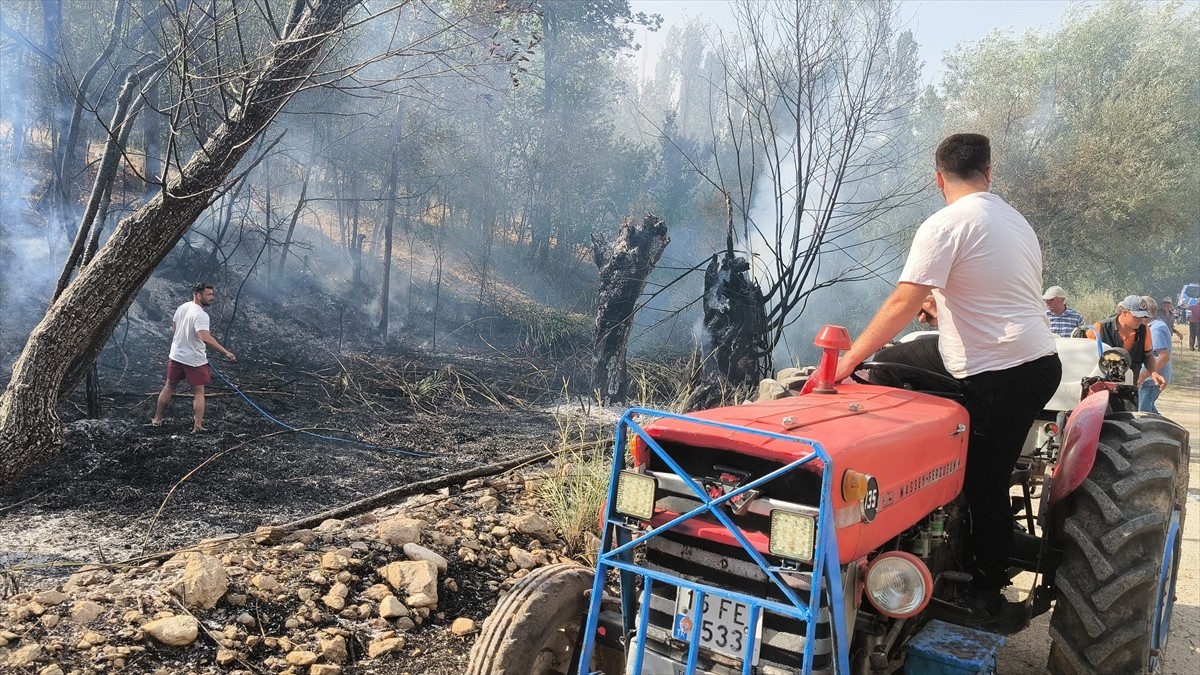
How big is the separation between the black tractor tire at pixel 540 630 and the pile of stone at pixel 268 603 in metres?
1.16

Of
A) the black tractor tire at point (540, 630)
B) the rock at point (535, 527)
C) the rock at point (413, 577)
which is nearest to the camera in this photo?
the black tractor tire at point (540, 630)

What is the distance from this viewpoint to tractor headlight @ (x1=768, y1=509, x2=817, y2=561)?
231 cm

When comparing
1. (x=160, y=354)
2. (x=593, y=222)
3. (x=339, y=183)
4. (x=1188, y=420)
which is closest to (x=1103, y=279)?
(x=1188, y=420)

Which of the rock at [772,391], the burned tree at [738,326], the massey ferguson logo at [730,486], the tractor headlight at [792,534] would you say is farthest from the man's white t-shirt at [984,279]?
the burned tree at [738,326]

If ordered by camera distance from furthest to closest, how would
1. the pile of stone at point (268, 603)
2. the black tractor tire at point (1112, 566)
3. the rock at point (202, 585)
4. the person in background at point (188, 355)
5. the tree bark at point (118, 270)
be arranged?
the person in background at point (188, 355) < the tree bark at point (118, 270) < the rock at point (202, 585) < the pile of stone at point (268, 603) < the black tractor tire at point (1112, 566)

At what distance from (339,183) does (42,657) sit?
20048 mm

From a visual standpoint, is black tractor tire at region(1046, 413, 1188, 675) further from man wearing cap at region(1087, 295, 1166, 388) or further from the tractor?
man wearing cap at region(1087, 295, 1166, 388)

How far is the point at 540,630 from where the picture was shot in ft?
9.38

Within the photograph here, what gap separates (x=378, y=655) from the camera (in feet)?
12.5

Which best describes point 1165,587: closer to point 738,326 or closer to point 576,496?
point 576,496

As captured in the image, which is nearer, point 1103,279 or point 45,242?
point 45,242

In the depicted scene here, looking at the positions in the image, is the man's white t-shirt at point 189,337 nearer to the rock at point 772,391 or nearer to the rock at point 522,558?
the rock at point 522,558

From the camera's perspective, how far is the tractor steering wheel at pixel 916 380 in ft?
11.4

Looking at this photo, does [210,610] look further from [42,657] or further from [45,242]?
[45,242]
